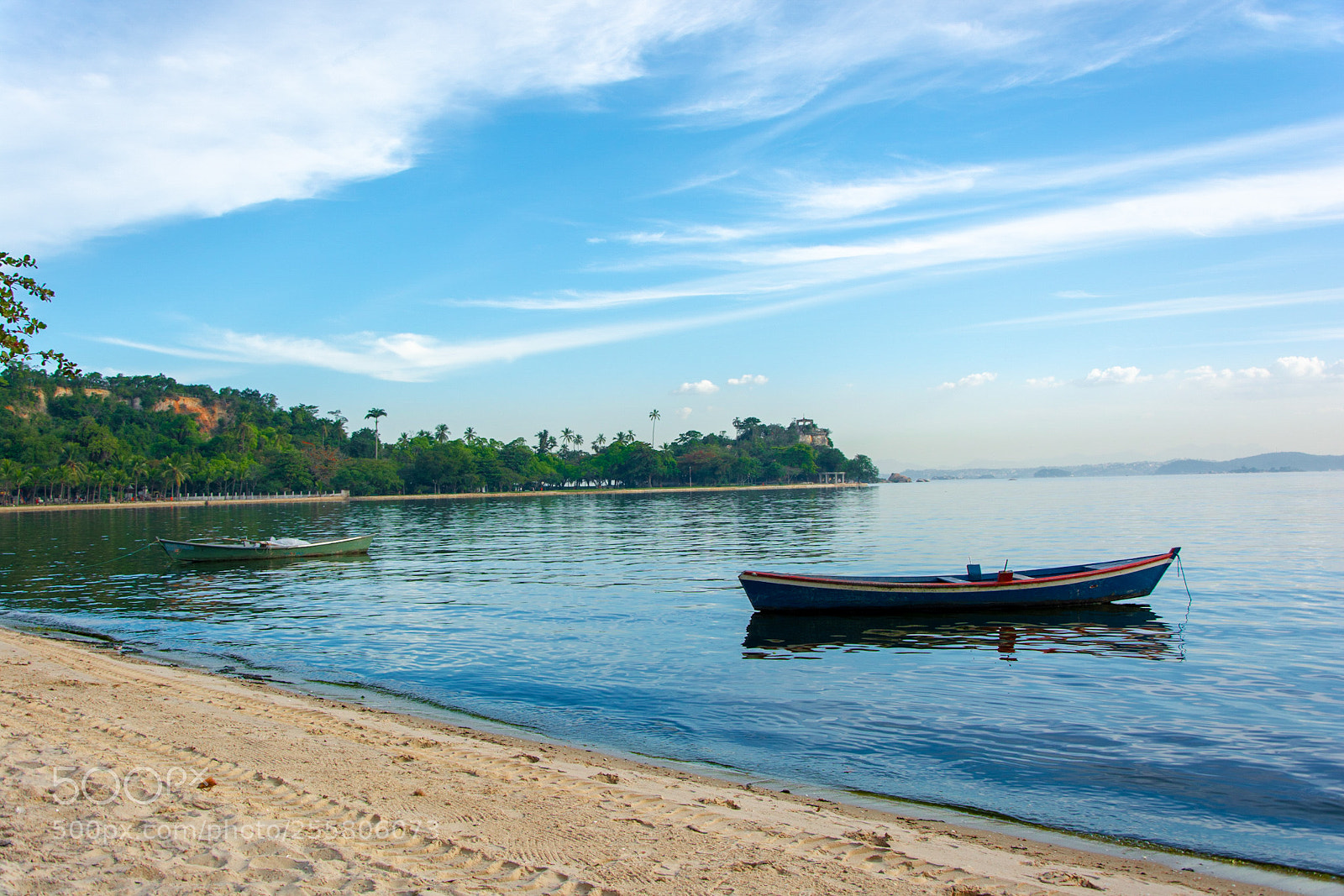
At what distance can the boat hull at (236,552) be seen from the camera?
38.0m

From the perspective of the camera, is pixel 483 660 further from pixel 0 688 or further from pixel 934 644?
pixel 934 644

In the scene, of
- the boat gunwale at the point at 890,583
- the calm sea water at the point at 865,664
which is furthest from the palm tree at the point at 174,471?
the boat gunwale at the point at 890,583

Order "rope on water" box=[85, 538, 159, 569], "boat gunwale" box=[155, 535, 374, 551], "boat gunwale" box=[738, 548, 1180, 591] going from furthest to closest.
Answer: "rope on water" box=[85, 538, 159, 569]
"boat gunwale" box=[155, 535, 374, 551]
"boat gunwale" box=[738, 548, 1180, 591]

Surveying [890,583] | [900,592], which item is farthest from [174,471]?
[900,592]

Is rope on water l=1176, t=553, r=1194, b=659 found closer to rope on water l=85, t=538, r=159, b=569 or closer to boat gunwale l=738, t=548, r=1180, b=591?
boat gunwale l=738, t=548, r=1180, b=591

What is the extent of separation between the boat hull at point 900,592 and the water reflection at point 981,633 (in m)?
0.39

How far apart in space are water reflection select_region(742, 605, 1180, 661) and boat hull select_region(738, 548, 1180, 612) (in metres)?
0.39

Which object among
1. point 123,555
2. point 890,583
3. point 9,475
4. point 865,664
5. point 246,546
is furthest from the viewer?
point 9,475

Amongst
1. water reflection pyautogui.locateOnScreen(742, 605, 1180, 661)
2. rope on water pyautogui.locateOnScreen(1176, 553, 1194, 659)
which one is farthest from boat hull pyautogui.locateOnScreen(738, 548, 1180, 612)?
rope on water pyautogui.locateOnScreen(1176, 553, 1194, 659)

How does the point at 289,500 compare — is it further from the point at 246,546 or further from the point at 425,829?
the point at 425,829

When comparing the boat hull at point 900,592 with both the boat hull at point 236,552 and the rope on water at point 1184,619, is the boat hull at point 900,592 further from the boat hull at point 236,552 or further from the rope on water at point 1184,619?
the boat hull at point 236,552

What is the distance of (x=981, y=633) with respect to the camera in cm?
2061

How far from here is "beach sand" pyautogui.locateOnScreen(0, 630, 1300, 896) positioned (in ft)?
18.5

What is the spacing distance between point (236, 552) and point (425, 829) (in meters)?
37.4
